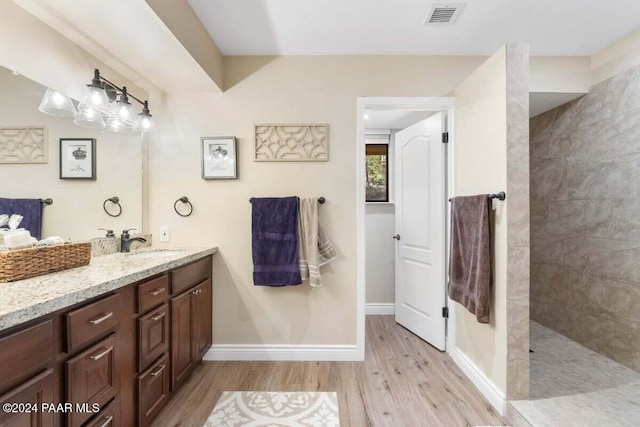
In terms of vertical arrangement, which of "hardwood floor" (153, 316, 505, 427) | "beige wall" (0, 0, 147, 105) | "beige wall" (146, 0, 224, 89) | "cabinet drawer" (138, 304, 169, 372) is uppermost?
"beige wall" (146, 0, 224, 89)

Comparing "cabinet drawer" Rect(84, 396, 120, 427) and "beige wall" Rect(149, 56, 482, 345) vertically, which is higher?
"beige wall" Rect(149, 56, 482, 345)

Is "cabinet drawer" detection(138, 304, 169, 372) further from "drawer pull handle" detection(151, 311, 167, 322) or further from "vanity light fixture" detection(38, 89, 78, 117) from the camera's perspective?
"vanity light fixture" detection(38, 89, 78, 117)

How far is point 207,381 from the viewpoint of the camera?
2.01 meters

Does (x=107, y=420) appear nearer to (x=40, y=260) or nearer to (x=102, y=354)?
(x=102, y=354)

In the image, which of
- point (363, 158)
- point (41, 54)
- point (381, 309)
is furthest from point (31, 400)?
point (381, 309)

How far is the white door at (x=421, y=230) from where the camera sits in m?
2.46

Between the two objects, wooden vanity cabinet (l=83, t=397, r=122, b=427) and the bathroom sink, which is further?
the bathroom sink

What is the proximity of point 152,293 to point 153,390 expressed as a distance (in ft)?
1.72

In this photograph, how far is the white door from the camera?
8.09 feet

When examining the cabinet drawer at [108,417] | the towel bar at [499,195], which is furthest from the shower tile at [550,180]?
the cabinet drawer at [108,417]

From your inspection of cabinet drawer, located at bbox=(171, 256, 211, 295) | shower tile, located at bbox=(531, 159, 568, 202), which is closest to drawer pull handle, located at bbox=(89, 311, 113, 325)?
Answer: cabinet drawer, located at bbox=(171, 256, 211, 295)

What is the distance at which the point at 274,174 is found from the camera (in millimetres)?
2303

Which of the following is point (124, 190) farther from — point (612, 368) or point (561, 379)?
point (612, 368)

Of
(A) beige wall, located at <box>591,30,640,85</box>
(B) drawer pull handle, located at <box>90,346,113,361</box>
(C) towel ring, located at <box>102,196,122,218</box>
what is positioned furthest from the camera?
(A) beige wall, located at <box>591,30,640,85</box>
